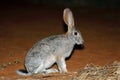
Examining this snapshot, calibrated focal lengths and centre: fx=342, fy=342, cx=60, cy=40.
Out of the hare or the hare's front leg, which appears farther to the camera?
the hare's front leg

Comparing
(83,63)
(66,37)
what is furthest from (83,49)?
(66,37)

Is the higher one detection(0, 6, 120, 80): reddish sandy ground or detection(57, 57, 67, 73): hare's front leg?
detection(0, 6, 120, 80): reddish sandy ground

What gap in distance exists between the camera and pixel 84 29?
13547mm

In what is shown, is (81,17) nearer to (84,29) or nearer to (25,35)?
(84,29)

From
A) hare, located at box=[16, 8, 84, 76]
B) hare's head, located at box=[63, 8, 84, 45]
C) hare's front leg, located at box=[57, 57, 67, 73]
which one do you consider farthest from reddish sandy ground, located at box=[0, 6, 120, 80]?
hare's head, located at box=[63, 8, 84, 45]

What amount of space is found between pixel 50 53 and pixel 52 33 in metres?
5.08

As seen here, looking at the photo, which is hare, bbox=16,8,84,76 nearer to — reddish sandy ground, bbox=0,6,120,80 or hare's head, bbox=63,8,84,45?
hare's head, bbox=63,8,84,45

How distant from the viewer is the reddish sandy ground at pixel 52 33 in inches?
340

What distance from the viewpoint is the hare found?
7.20 meters

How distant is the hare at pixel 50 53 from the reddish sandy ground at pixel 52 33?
0.33 m

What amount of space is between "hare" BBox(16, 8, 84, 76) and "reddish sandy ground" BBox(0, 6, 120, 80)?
1.07 ft

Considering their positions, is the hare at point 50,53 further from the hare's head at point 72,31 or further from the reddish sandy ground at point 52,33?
the reddish sandy ground at point 52,33

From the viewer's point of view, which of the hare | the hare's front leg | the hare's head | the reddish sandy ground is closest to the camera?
the hare

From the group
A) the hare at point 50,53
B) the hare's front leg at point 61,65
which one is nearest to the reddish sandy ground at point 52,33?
the hare's front leg at point 61,65
